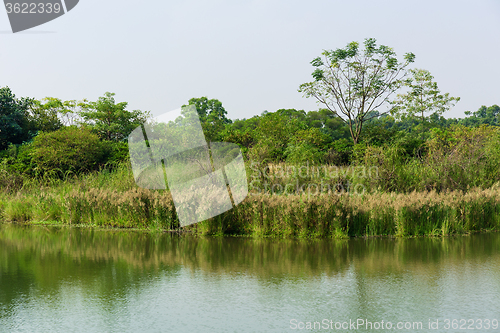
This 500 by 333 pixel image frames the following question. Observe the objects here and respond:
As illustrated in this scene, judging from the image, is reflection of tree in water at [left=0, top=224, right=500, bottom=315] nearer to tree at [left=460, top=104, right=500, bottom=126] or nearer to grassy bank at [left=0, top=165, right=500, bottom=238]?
grassy bank at [left=0, top=165, right=500, bottom=238]

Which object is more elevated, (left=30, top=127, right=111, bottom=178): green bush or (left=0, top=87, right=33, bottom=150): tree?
(left=0, top=87, right=33, bottom=150): tree

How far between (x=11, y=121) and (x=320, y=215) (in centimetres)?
2308

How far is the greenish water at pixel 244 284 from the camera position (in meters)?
5.03

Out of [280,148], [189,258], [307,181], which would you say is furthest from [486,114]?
[189,258]

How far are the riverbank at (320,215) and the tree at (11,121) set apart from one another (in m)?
17.5

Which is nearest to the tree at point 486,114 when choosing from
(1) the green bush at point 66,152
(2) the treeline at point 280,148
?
(2) the treeline at point 280,148

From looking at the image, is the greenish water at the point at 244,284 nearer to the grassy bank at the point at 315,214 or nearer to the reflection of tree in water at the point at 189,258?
the reflection of tree in water at the point at 189,258

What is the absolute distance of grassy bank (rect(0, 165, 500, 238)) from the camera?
1055 cm

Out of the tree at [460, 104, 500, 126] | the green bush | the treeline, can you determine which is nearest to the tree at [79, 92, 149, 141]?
the treeline

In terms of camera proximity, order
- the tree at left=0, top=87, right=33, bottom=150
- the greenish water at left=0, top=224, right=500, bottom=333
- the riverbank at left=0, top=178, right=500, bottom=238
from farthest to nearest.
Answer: the tree at left=0, top=87, right=33, bottom=150, the riverbank at left=0, top=178, right=500, bottom=238, the greenish water at left=0, top=224, right=500, bottom=333

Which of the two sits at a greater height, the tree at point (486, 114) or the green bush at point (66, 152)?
the tree at point (486, 114)

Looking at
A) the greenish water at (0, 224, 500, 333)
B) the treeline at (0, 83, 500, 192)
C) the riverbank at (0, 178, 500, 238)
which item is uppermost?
the treeline at (0, 83, 500, 192)

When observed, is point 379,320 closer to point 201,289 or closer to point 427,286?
point 427,286

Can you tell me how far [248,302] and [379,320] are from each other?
5.02 feet
